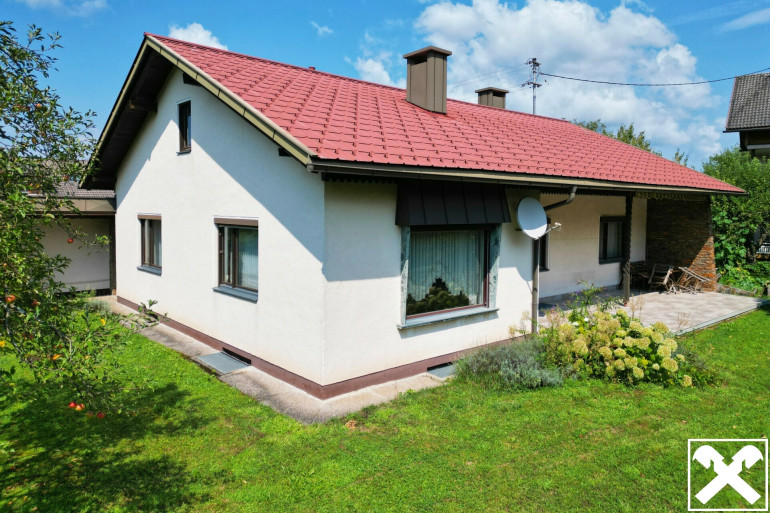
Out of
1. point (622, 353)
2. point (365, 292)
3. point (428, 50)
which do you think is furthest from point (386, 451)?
point (428, 50)

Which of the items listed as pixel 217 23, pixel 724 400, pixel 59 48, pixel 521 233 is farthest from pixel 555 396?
pixel 217 23

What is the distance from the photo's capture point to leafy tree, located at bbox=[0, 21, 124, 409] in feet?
10.6

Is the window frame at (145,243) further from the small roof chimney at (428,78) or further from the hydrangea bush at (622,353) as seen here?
the hydrangea bush at (622,353)

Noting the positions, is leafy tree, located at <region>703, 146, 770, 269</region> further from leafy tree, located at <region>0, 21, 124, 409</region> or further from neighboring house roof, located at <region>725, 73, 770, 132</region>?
leafy tree, located at <region>0, 21, 124, 409</region>

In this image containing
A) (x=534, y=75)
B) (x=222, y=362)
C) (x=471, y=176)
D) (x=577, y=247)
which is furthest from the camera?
(x=534, y=75)

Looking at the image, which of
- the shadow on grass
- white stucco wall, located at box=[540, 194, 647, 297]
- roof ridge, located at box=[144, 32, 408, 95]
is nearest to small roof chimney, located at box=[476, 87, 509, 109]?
white stucco wall, located at box=[540, 194, 647, 297]

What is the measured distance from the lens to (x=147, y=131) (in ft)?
35.9

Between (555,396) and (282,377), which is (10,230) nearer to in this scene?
(282,377)

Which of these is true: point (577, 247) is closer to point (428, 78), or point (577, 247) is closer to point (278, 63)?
point (428, 78)

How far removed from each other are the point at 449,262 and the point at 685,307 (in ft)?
26.2

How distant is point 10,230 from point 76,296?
96 cm

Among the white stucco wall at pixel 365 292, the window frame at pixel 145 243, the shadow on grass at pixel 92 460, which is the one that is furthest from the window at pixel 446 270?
the window frame at pixel 145 243

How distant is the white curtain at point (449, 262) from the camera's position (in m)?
7.31

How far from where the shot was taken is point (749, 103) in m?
22.6
